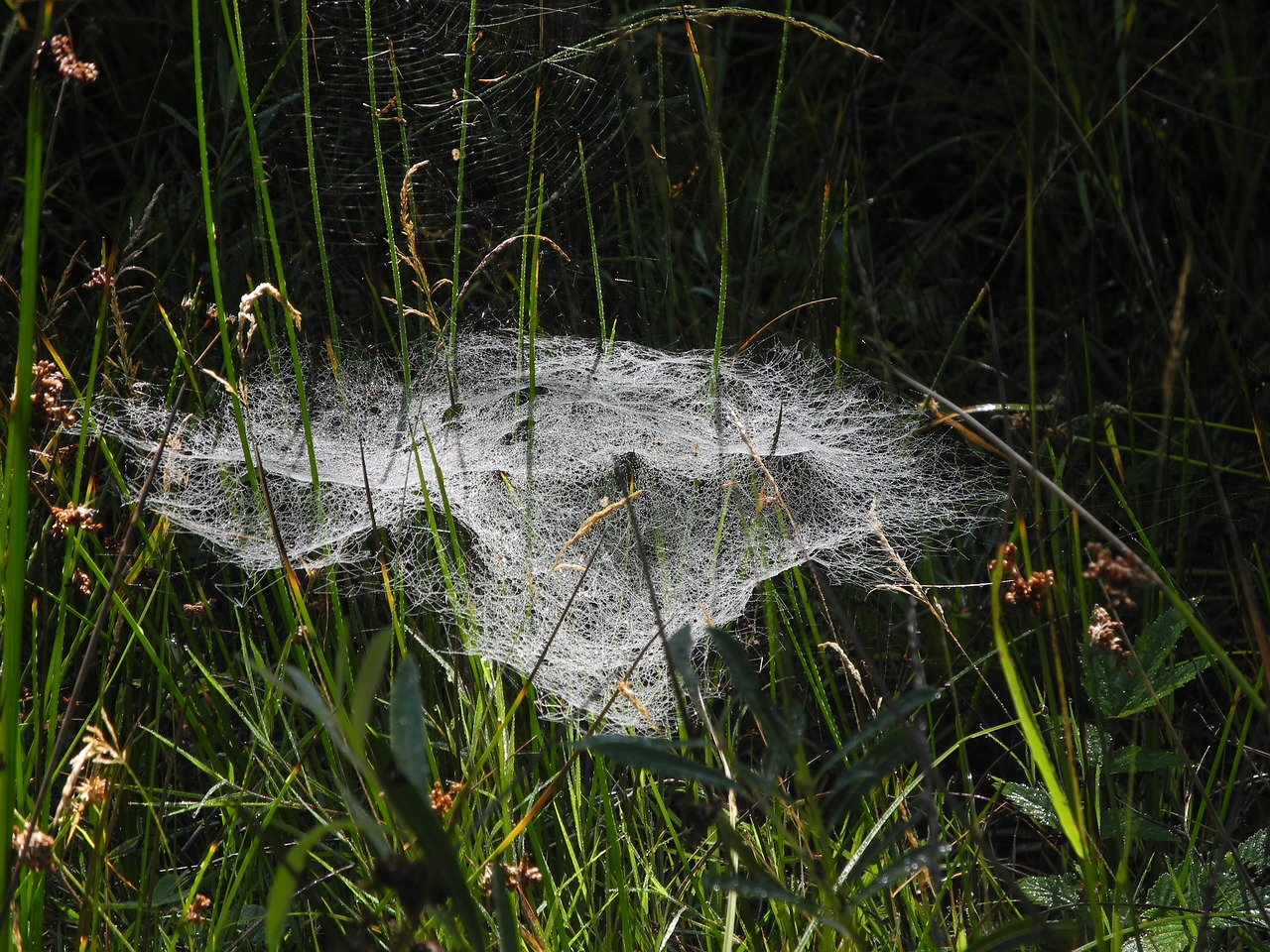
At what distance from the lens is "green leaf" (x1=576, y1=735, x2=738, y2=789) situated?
85 cm

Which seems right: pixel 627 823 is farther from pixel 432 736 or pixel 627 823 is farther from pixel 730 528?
pixel 730 528

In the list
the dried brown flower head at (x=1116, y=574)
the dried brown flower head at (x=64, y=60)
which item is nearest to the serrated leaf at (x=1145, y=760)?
the dried brown flower head at (x=1116, y=574)

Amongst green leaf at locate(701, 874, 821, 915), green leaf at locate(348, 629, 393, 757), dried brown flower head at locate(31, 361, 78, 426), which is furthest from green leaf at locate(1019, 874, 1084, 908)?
dried brown flower head at locate(31, 361, 78, 426)

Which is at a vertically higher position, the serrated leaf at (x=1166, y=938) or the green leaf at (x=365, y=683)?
the green leaf at (x=365, y=683)

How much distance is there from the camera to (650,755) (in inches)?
33.9

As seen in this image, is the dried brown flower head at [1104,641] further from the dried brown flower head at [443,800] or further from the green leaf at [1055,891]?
the dried brown flower head at [443,800]

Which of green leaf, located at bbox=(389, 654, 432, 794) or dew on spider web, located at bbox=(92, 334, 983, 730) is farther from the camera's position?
dew on spider web, located at bbox=(92, 334, 983, 730)

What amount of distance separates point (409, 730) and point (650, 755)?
185mm

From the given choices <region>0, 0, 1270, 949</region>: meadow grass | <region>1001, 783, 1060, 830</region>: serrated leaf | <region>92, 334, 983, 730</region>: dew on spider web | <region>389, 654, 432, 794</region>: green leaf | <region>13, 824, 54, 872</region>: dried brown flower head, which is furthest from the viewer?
<region>92, 334, 983, 730</region>: dew on spider web

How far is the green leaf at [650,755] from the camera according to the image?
85 cm

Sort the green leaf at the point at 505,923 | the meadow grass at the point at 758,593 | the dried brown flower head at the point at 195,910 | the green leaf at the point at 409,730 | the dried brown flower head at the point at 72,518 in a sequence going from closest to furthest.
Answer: the green leaf at the point at 409,730
the green leaf at the point at 505,923
the meadow grass at the point at 758,593
the dried brown flower head at the point at 195,910
the dried brown flower head at the point at 72,518

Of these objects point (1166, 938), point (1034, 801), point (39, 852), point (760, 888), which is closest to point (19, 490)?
point (39, 852)

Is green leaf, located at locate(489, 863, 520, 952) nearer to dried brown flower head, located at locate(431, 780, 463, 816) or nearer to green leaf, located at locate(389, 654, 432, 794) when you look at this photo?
green leaf, located at locate(389, 654, 432, 794)

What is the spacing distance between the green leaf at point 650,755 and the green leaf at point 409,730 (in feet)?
0.42
